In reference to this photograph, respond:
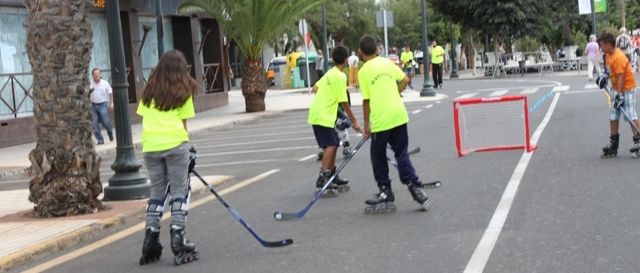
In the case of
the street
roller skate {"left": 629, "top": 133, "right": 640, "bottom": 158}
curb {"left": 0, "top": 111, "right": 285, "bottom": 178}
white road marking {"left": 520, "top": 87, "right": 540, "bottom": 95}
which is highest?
roller skate {"left": 629, "top": 133, "right": 640, "bottom": 158}

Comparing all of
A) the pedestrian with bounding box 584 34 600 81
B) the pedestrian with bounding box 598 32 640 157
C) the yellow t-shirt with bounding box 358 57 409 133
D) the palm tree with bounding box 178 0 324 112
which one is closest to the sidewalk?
the yellow t-shirt with bounding box 358 57 409 133

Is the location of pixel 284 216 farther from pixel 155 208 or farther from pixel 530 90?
pixel 530 90

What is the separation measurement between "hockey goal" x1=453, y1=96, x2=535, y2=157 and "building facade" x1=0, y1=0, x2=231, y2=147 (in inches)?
457

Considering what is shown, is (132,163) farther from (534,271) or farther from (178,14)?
(178,14)

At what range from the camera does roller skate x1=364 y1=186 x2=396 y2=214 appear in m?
9.05

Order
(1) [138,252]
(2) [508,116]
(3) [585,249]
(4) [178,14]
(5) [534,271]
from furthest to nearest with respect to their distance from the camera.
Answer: (4) [178,14], (2) [508,116], (1) [138,252], (3) [585,249], (5) [534,271]

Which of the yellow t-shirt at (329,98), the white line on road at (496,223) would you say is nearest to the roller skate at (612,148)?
the white line on road at (496,223)

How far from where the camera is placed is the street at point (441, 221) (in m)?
6.97

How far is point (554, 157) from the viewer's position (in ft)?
40.8

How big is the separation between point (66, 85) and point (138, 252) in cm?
268

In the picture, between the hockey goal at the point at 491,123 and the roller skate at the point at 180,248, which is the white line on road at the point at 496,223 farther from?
the roller skate at the point at 180,248

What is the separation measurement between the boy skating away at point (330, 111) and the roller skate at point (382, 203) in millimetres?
1442

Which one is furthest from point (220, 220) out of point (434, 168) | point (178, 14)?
point (178, 14)

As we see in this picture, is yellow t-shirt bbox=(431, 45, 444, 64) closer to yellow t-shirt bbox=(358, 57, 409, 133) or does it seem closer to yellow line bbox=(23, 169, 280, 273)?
yellow line bbox=(23, 169, 280, 273)
